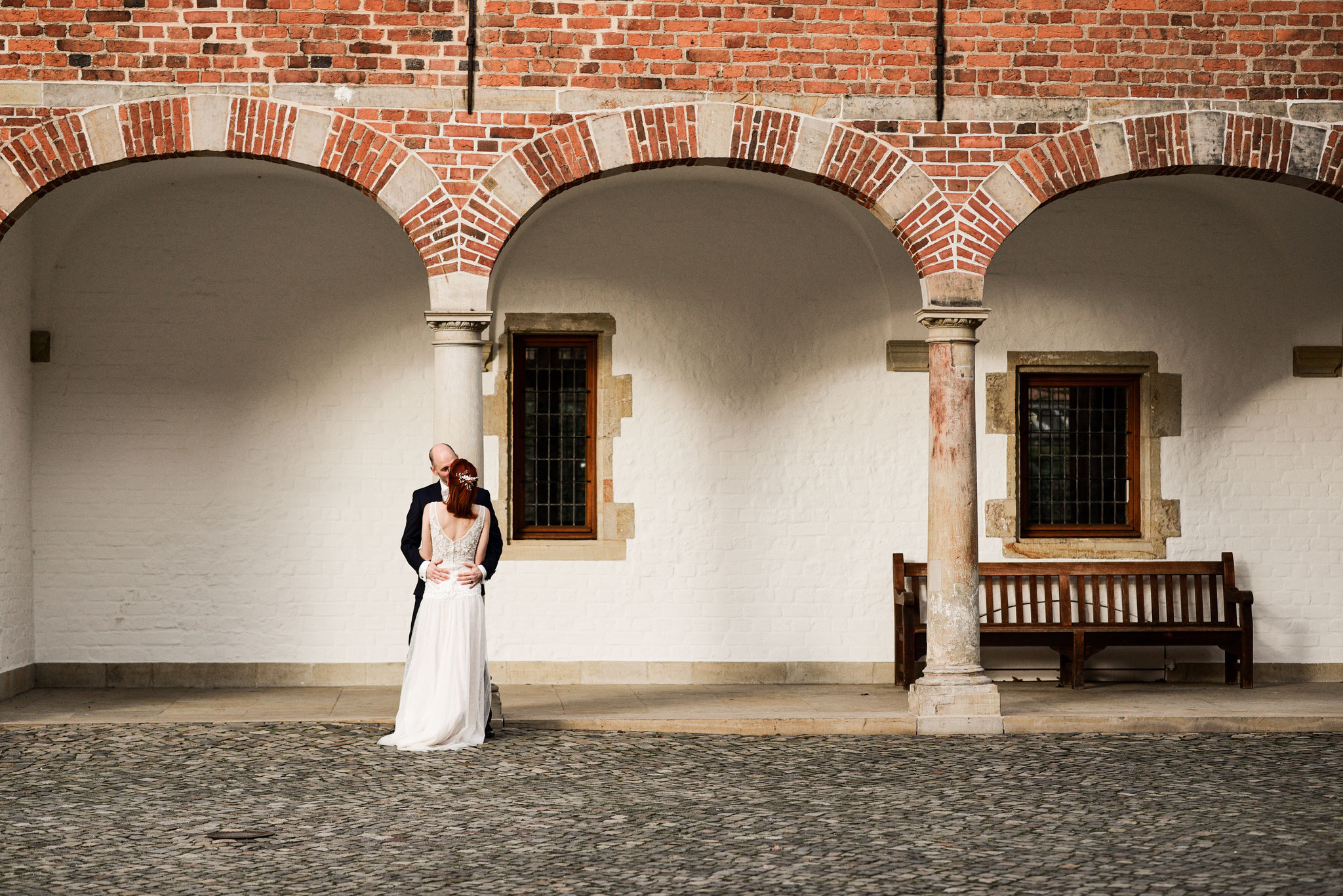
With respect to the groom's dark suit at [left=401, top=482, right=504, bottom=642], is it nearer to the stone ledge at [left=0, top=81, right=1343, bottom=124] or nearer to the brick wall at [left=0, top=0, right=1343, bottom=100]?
the stone ledge at [left=0, top=81, right=1343, bottom=124]

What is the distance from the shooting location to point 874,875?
5.49 meters

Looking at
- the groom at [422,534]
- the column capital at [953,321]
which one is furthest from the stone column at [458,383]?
the column capital at [953,321]

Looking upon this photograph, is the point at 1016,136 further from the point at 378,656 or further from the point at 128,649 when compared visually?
the point at 128,649

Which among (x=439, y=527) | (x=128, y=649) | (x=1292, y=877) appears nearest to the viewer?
(x=1292, y=877)

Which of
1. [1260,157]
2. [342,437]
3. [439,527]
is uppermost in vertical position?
Answer: [1260,157]

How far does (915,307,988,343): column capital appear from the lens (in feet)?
29.2

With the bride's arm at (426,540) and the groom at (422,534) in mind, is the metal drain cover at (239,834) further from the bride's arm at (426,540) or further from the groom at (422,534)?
the bride's arm at (426,540)

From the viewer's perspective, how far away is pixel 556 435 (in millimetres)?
10961

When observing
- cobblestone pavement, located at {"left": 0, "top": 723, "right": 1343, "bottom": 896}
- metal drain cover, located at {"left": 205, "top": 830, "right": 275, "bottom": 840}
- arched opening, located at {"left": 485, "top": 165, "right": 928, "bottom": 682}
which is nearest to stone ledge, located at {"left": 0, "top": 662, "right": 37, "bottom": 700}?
cobblestone pavement, located at {"left": 0, "top": 723, "right": 1343, "bottom": 896}

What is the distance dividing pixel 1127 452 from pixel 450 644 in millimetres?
5592

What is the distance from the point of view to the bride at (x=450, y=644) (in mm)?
8141

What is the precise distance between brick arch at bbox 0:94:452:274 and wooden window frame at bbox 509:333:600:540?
224 centimetres

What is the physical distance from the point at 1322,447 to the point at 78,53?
8.89 meters

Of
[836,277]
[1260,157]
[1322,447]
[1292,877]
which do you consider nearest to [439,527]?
[836,277]
